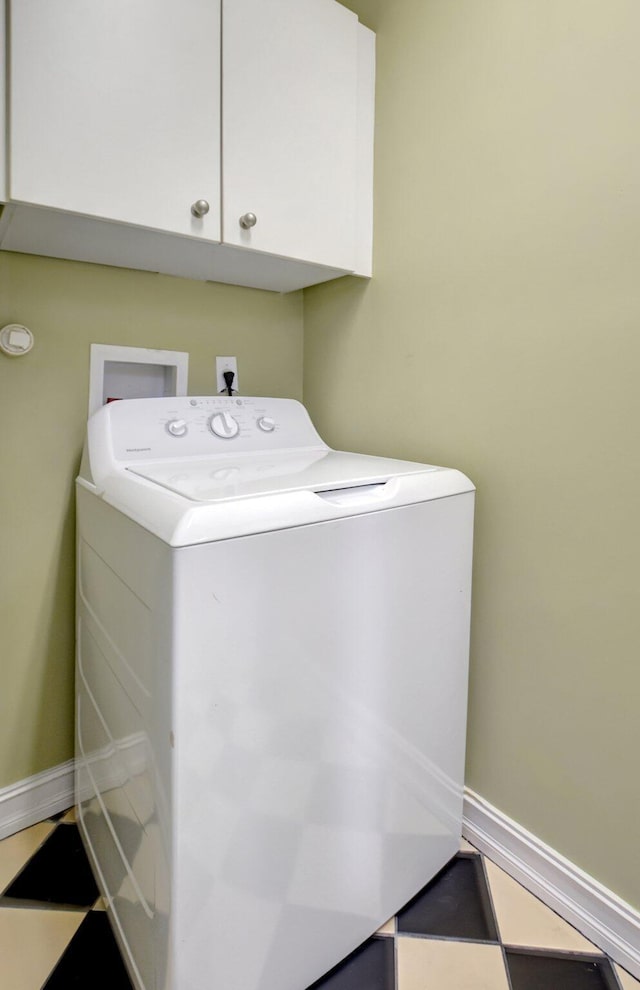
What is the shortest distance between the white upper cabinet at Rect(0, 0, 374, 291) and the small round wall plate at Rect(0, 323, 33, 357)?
175mm

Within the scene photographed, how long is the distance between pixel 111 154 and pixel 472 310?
80cm

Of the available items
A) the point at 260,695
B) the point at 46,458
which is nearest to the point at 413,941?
the point at 260,695

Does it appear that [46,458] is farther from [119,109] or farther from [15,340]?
[119,109]

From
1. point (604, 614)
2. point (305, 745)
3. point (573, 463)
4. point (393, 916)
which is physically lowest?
point (393, 916)

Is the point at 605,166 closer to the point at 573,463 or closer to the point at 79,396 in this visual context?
the point at 573,463

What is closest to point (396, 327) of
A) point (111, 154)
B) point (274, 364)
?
point (274, 364)

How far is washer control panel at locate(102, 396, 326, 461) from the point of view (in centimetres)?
122

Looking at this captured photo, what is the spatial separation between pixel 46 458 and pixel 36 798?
0.85m

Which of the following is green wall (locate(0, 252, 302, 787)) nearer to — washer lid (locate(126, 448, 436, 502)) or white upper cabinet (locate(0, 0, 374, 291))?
white upper cabinet (locate(0, 0, 374, 291))

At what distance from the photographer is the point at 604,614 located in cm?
107

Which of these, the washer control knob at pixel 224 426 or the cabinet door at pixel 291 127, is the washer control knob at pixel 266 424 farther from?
the cabinet door at pixel 291 127

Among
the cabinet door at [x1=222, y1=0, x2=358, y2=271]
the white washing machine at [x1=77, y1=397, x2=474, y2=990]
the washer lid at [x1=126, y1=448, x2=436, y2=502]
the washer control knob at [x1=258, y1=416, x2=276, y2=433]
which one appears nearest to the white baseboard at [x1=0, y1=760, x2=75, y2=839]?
the white washing machine at [x1=77, y1=397, x2=474, y2=990]

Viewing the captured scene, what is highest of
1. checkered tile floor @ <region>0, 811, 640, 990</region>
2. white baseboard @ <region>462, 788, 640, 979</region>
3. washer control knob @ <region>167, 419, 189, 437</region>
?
washer control knob @ <region>167, 419, 189, 437</region>

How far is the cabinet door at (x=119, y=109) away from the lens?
938 mm
